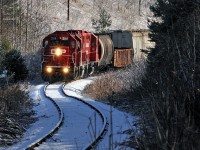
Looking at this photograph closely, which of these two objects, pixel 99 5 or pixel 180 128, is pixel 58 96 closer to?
pixel 180 128

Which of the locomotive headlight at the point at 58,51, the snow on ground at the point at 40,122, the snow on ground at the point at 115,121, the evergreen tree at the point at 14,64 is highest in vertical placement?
the locomotive headlight at the point at 58,51

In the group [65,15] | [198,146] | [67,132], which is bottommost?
[67,132]

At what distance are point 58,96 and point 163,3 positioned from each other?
24.7 ft

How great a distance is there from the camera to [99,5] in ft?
284

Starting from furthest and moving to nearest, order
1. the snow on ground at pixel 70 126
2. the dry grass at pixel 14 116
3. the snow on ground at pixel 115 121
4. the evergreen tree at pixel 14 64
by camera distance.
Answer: the evergreen tree at pixel 14 64 → the dry grass at pixel 14 116 → the snow on ground at pixel 70 126 → the snow on ground at pixel 115 121

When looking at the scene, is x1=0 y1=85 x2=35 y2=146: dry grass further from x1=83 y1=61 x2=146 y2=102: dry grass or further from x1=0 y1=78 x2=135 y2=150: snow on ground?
x1=83 y1=61 x2=146 y2=102: dry grass

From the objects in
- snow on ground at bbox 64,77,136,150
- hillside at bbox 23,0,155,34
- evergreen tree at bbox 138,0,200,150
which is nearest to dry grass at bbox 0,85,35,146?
snow on ground at bbox 64,77,136,150

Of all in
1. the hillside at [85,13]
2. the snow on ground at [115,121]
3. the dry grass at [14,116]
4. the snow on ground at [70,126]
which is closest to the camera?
the snow on ground at [115,121]

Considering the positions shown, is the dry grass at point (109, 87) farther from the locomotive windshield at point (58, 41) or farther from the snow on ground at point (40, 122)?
the locomotive windshield at point (58, 41)

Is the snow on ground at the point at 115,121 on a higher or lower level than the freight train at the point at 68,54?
lower

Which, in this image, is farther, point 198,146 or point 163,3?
point 163,3

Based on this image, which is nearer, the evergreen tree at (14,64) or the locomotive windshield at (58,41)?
the locomotive windshield at (58,41)

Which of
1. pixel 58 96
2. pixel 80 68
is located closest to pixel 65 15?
pixel 80 68

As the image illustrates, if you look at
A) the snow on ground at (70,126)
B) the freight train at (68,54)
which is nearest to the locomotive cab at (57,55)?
the freight train at (68,54)
